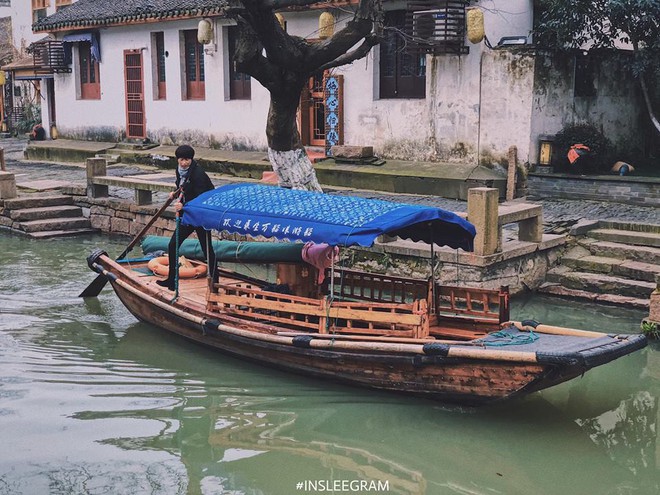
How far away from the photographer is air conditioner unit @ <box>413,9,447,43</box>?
14.8 meters

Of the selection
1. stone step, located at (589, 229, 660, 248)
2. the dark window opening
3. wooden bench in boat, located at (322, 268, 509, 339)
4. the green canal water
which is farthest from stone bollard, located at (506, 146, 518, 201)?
wooden bench in boat, located at (322, 268, 509, 339)

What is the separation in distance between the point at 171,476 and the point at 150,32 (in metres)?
16.1

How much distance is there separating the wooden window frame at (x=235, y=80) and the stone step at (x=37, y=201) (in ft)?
15.2

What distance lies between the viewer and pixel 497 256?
10859 millimetres

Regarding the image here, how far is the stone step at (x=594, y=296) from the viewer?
1061 centimetres

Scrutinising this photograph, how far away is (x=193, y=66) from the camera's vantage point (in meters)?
20.3

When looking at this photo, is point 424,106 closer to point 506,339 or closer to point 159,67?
point 159,67

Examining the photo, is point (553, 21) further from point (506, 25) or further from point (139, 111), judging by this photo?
point (139, 111)

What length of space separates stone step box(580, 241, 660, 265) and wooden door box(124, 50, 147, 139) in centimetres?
1292

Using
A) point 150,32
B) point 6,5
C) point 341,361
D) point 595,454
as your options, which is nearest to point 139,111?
point 150,32

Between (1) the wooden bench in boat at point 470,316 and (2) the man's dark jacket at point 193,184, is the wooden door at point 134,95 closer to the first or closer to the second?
(2) the man's dark jacket at point 193,184

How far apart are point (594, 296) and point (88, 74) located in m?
16.6

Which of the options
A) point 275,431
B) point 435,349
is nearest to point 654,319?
point 435,349

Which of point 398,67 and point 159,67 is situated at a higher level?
point 159,67
